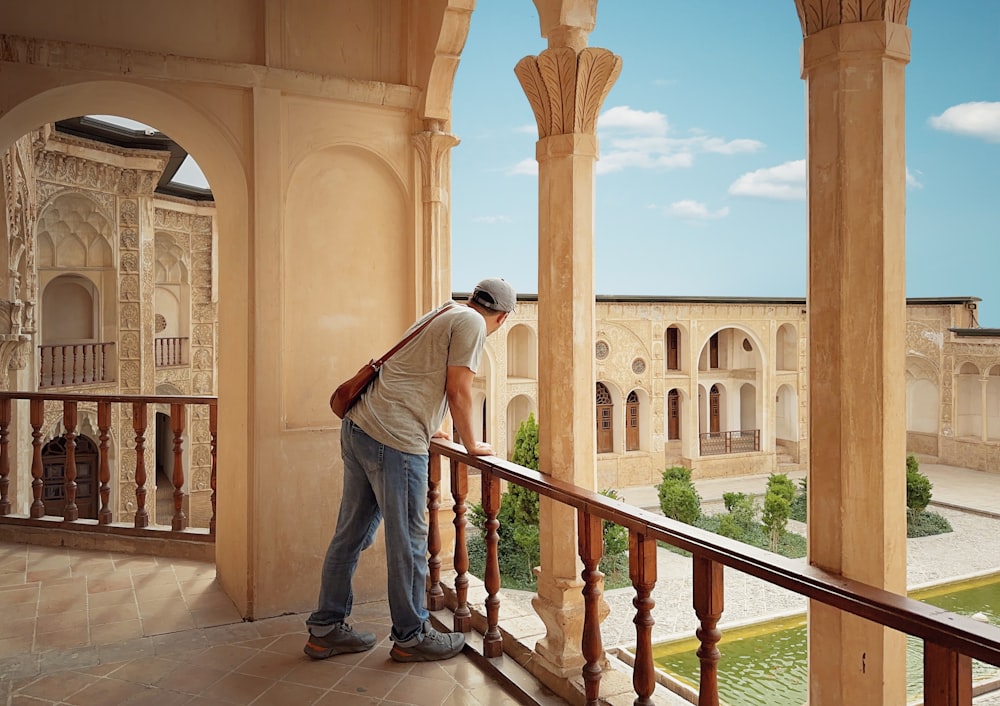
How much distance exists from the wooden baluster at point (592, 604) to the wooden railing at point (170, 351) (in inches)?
736

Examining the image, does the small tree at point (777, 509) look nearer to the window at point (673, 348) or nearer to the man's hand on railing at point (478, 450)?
the window at point (673, 348)

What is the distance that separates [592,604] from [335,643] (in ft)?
4.13

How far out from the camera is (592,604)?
2.54m

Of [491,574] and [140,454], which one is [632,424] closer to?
[140,454]

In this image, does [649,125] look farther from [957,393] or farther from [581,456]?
[581,456]

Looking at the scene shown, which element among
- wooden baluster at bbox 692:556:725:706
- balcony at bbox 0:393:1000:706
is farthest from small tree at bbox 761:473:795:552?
wooden baluster at bbox 692:556:725:706

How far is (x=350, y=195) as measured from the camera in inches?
171

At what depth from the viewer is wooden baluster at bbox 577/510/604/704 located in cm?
254

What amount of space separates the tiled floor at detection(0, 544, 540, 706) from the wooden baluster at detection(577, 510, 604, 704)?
0.43 metres

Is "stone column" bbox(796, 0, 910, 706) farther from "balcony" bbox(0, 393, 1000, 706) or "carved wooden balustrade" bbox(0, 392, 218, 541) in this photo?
"carved wooden balustrade" bbox(0, 392, 218, 541)

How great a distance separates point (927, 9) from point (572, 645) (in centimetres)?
7492

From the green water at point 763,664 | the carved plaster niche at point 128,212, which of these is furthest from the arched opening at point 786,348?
the carved plaster niche at point 128,212

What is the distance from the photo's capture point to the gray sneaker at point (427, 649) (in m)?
3.06

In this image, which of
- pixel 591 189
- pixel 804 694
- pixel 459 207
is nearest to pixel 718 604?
pixel 591 189
